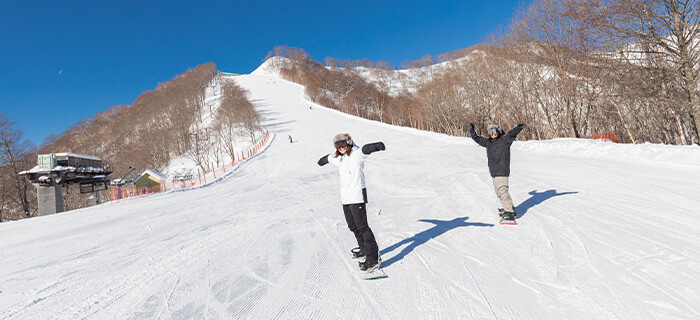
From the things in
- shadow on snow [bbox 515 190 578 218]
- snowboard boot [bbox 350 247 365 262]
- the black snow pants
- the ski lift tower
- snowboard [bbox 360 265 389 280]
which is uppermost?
the ski lift tower

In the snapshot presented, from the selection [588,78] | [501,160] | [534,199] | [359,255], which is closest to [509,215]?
[501,160]

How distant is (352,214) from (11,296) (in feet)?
13.2

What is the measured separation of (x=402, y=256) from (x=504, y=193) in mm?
2196

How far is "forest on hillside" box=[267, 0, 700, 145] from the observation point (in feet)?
33.2

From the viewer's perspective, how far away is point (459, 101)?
120 feet

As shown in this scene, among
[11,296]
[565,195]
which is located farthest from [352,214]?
[565,195]

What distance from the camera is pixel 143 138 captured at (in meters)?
58.8

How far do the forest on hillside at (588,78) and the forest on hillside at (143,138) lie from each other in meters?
34.3

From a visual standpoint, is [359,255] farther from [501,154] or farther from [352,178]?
[501,154]

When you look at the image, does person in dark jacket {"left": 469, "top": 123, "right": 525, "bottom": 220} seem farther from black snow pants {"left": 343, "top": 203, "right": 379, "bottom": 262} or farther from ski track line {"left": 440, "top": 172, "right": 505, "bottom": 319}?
black snow pants {"left": 343, "top": 203, "right": 379, "bottom": 262}

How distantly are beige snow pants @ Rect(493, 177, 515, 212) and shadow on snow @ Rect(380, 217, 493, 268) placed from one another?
41cm

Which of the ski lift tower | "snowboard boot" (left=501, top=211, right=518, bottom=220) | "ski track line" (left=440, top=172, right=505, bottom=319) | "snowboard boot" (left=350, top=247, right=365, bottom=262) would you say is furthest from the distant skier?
the ski lift tower

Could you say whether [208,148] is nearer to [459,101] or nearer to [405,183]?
[459,101]

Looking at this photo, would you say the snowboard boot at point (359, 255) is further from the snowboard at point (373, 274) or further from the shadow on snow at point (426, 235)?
the snowboard at point (373, 274)
